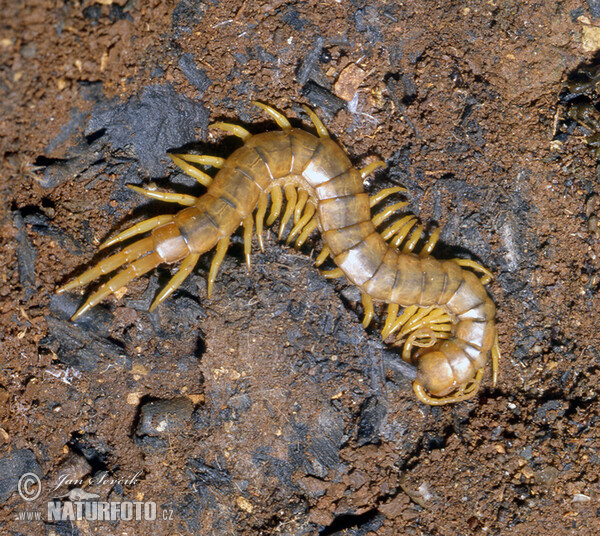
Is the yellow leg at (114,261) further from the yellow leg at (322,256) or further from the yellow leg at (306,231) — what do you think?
the yellow leg at (322,256)

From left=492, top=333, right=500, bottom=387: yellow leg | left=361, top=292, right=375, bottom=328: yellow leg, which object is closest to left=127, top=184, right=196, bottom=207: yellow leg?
left=361, top=292, right=375, bottom=328: yellow leg

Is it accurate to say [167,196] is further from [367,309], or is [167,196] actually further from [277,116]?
[367,309]

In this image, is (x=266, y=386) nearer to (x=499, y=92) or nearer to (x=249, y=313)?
(x=249, y=313)

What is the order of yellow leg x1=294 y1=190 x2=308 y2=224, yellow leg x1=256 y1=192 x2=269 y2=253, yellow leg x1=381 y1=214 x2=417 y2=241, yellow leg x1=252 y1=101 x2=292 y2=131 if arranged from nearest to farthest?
1. yellow leg x1=256 y1=192 x2=269 y2=253
2. yellow leg x1=252 y1=101 x2=292 y2=131
3. yellow leg x1=294 y1=190 x2=308 y2=224
4. yellow leg x1=381 y1=214 x2=417 y2=241

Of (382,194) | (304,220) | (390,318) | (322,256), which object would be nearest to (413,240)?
(382,194)

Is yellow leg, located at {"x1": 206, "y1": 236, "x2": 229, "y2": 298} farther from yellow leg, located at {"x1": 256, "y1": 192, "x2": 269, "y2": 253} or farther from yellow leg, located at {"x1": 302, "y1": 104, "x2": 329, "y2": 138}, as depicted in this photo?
yellow leg, located at {"x1": 302, "y1": 104, "x2": 329, "y2": 138}

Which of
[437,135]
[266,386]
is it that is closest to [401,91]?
[437,135]

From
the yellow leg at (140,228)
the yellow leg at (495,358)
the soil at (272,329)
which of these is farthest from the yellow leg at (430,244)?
the yellow leg at (140,228)

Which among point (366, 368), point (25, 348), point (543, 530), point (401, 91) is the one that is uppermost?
point (401, 91)
